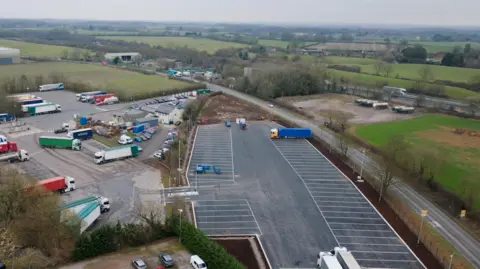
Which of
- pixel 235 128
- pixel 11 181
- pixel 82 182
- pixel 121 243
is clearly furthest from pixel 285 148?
pixel 11 181

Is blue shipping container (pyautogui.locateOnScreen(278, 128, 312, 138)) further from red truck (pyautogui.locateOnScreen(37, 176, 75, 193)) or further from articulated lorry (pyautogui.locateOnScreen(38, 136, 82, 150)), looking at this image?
red truck (pyautogui.locateOnScreen(37, 176, 75, 193))

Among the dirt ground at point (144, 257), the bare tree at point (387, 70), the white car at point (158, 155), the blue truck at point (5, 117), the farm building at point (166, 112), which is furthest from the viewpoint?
the bare tree at point (387, 70)

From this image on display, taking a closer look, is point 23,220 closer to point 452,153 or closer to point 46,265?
point 46,265

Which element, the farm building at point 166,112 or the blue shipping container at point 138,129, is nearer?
the blue shipping container at point 138,129

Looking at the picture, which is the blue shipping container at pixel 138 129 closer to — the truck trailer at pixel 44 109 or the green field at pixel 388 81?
the truck trailer at pixel 44 109

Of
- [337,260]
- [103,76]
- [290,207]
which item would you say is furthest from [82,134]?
[103,76]

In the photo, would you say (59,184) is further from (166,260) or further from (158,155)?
(166,260)

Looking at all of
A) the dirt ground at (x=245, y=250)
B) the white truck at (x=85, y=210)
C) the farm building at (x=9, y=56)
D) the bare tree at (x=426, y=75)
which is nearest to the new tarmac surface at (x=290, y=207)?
the dirt ground at (x=245, y=250)
